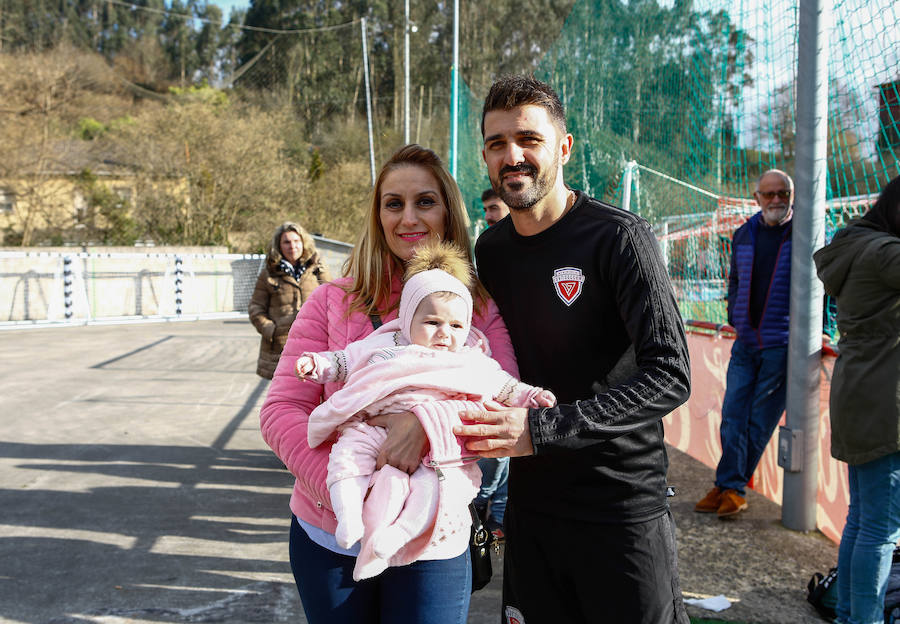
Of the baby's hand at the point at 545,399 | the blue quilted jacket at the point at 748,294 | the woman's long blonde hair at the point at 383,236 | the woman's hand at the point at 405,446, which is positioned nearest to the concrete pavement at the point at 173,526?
the baby's hand at the point at 545,399

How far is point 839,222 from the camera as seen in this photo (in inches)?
208

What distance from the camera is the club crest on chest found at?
196 centimetres

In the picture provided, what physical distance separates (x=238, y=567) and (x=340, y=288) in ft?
9.00

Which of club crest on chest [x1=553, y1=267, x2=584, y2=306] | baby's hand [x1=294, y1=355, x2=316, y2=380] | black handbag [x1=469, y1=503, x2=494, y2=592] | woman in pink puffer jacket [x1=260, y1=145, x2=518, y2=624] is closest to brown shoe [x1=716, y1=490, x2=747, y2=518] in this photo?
black handbag [x1=469, y1=503, x2=494, y2=592]

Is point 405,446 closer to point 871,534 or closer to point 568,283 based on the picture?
point 568,283

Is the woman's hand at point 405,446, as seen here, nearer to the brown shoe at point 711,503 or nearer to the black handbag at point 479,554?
the black handbag at point 479,554

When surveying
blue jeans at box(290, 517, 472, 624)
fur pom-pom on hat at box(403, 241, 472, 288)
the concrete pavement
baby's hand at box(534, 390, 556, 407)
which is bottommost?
the concrete pavement

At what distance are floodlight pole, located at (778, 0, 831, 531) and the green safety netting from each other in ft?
0.49

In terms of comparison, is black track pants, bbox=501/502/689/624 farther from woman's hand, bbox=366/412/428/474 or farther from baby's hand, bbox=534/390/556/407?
woman's hand, bbox=366/412/428/474

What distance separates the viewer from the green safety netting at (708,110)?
13.5 ft

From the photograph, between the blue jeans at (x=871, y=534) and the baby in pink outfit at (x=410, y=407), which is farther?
the blue jeans at (x=871, y=534)

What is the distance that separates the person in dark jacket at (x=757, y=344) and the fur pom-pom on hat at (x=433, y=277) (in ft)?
10.8

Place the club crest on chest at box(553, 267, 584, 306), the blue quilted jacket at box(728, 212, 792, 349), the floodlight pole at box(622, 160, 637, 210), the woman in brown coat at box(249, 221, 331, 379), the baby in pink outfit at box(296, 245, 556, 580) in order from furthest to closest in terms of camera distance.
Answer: the floodlight pole at box(622, 160, 637, 210)
the woman in brown coat at box(249, 221, 331, 379)
the blue quilted jacket at box(728, 212, 792, 349)
the club crest on chest at box(553, 267, 584, 306)
the baby in pink outfit at box(296, 245, 556, 580)

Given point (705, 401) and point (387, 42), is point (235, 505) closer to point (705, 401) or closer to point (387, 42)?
point (705, 401)
